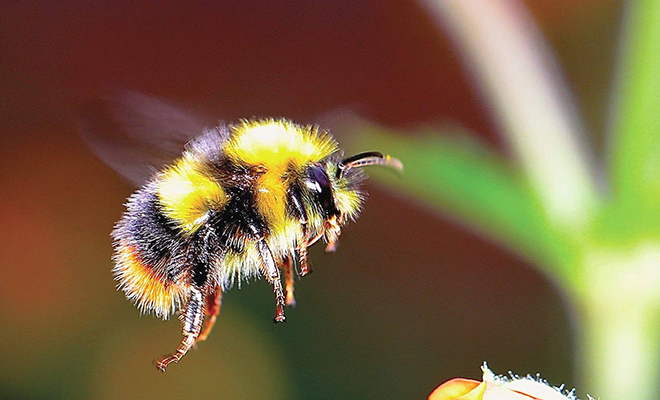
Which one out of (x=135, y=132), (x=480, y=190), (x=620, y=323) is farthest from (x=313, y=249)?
(x=135, y=132)

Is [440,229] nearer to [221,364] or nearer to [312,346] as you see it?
[312,346]

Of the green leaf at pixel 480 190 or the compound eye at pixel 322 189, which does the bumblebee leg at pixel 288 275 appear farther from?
the green leaf at pixel 480 190

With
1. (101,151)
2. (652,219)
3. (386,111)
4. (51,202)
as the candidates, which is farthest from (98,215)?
(652,219)

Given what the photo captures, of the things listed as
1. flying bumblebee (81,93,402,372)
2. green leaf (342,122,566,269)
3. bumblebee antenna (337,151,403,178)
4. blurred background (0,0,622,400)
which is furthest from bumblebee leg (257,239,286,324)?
blurred background (0,0,622,400)

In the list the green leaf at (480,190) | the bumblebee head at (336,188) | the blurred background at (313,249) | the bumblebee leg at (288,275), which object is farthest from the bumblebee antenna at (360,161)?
the blurred background at (313,249)

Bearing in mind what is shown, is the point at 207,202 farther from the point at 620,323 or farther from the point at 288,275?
the point at 620,323
